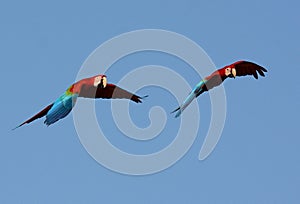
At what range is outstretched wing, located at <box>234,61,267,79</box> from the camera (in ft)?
115

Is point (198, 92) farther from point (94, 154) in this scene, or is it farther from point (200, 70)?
point (94, 154)

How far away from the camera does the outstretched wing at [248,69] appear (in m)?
35.1

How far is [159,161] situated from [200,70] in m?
3.72

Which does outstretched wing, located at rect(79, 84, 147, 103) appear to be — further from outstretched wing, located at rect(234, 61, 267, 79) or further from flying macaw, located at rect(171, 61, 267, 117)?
outstretched wing, located at rect(234, 61, 267, 79)

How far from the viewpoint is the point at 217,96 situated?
34.3 m

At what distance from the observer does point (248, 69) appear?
35531 mm

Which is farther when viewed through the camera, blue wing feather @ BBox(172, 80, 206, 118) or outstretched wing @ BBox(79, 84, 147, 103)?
outstretched wing @ BBox(79, 84, 147, 103)

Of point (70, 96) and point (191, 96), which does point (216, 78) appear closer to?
point (191, 96)

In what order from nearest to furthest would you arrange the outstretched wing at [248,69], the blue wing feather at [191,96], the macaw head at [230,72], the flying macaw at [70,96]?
the flying macaw at [70,96] < the blue wing feather at [191,96] < the macaw head at [230,72] < the outstretched wing at [248,69]

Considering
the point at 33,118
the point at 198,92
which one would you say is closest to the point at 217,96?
the point at 198,92

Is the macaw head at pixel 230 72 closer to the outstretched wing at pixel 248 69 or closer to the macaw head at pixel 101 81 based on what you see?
the outstretched wing at pixel 248 69

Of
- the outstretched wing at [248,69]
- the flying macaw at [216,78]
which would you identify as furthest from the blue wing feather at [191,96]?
the outstretched wing at [248,69]

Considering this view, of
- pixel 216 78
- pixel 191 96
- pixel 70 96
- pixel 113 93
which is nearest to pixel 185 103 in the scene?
pixel 191 96

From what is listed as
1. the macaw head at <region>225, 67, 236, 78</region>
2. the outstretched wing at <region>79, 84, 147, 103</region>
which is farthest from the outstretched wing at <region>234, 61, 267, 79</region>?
the outstretched wing at <region>79, 84, 147, 103</region>
